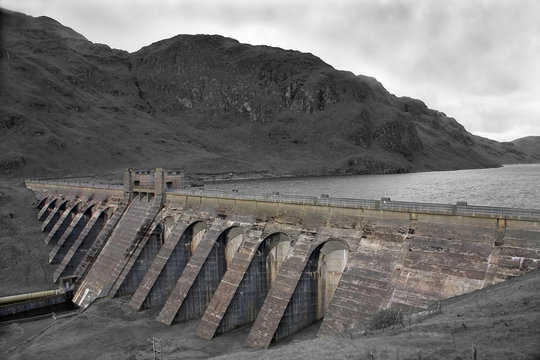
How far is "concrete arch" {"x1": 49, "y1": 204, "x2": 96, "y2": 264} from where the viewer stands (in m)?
63.7

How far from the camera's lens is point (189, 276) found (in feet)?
138

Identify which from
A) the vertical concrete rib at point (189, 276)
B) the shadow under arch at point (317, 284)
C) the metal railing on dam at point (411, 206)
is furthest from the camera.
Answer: the vertical concrete rib at point (189, 276)

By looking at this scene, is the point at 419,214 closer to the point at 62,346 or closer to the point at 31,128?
the point at 62,346

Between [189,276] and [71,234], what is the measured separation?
34.3m

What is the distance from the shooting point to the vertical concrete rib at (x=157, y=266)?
44688mm

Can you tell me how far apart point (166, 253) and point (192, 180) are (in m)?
119

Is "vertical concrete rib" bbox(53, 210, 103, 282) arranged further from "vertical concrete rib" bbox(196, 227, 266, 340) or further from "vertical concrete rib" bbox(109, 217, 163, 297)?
"vertical concrete rib" bbox(196, 227, 266, 340)

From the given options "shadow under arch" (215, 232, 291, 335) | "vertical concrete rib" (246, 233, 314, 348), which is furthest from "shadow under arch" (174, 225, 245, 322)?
"vertical concrete rib" (246, 233, 314, 348)

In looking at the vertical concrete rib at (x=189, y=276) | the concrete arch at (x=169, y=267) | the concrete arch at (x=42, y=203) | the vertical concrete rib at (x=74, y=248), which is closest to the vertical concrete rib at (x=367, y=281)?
the vertical concrete rib at (x=189, y=276)

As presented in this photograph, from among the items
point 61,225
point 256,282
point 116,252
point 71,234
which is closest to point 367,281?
point 256,282

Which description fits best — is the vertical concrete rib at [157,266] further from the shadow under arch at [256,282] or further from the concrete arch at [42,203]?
the concrete arch at [42,203]

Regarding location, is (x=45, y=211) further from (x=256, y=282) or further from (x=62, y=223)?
(x=256, y=282)

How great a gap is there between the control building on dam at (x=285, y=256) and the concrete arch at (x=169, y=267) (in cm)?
13

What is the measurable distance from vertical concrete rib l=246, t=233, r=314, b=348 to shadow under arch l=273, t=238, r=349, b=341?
1.70ft
